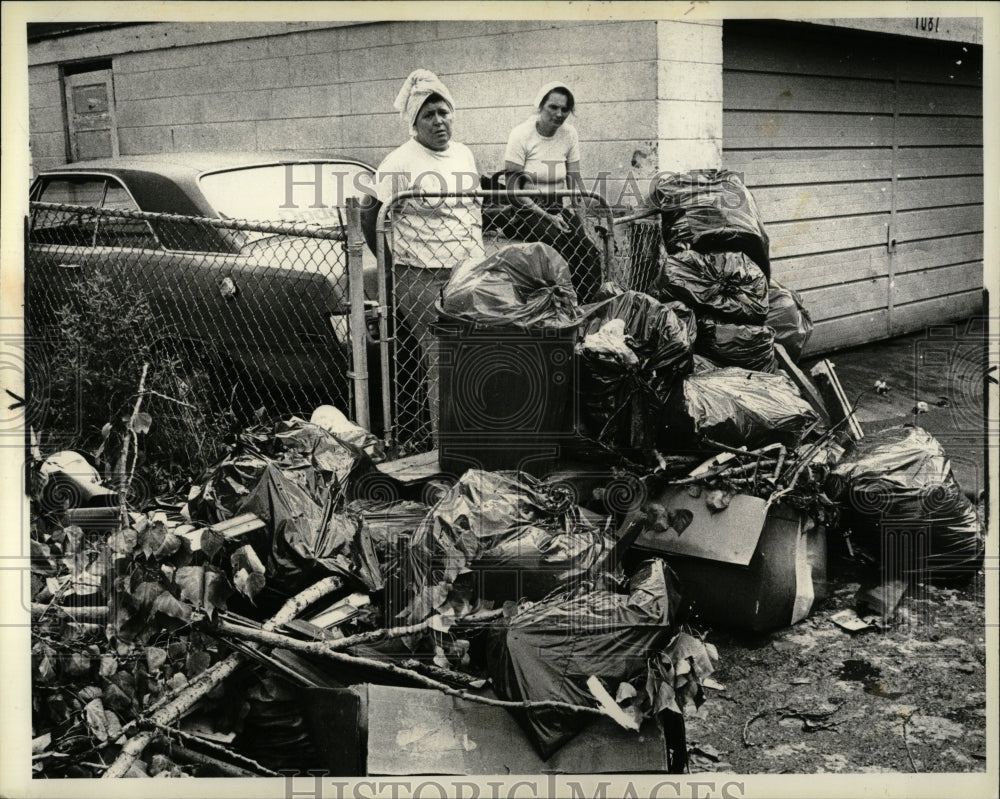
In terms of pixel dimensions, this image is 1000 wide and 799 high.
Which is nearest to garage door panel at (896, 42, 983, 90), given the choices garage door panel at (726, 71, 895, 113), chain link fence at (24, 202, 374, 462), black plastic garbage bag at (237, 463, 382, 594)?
garage door panel at (726, 71, 895, 113)

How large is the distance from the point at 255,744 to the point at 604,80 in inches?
162

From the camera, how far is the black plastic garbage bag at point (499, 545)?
117 inches

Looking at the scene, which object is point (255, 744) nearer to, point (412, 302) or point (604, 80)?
point (412, 302)

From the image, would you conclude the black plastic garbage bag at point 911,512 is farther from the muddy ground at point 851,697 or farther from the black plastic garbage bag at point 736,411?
the black plastic garbage bag at point 736,411

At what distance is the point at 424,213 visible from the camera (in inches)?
163

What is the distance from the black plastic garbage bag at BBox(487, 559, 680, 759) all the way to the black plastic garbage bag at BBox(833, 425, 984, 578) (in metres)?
1.25

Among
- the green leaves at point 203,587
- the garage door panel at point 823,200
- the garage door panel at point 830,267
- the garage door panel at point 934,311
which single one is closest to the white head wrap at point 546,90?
the garage door panel at point 823,200

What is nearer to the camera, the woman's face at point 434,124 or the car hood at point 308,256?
the car hood at point 308,256

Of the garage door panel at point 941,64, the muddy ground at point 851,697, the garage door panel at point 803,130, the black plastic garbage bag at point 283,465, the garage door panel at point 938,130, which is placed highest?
the garage door panel at point 941,64

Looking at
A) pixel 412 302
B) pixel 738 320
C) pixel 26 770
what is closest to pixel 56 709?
pixel 26 770

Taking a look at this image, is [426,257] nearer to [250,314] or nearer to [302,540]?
[250,314]

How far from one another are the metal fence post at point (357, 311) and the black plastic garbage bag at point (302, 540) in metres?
0.84

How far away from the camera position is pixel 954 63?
25.3 ft

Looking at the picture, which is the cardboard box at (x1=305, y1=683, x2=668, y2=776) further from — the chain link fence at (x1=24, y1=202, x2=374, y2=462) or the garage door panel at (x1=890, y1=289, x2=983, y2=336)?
the garage door panel at (x1=890, y1=289, x2=983, y2=336)
